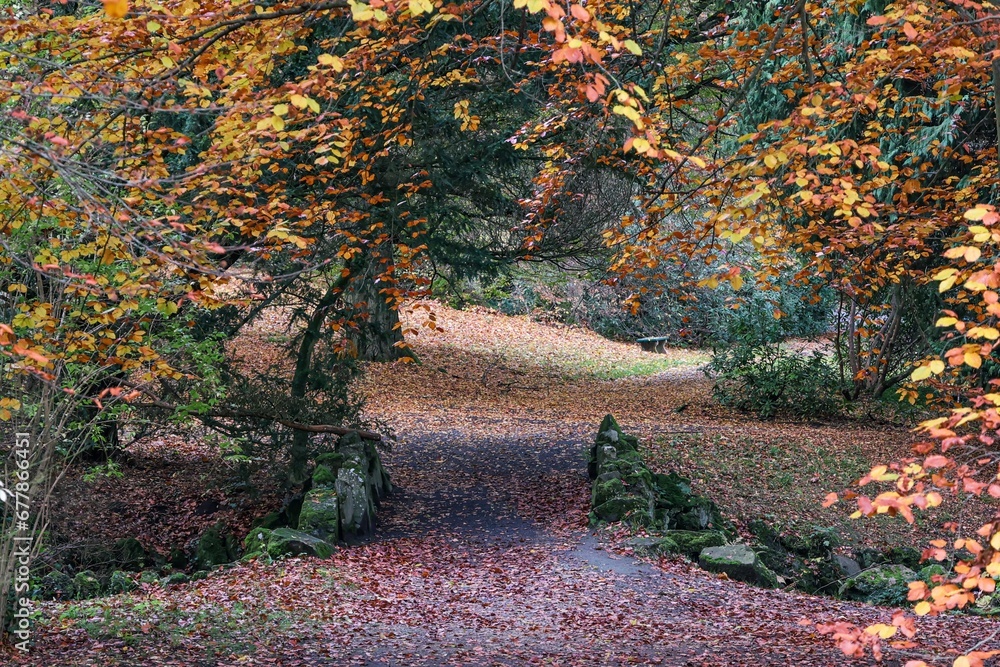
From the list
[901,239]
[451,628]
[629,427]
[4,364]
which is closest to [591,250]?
[629,427]

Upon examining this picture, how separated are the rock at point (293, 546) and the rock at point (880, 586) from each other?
16.0 ft

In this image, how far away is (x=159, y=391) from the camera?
9.30 metres

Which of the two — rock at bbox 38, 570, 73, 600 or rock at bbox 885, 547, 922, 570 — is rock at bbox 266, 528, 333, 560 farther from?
rock at bbox 885, 547, 922, 570

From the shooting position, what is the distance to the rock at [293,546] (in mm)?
7676

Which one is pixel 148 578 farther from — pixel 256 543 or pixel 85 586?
pixel 256 543

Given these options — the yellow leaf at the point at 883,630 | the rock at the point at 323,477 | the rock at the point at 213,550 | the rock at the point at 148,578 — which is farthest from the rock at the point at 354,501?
the yellow leaf at the point at 883,630

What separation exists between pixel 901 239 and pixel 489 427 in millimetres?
8355

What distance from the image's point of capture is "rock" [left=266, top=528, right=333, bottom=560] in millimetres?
7676

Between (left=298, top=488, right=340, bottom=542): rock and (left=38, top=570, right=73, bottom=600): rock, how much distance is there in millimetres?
2038

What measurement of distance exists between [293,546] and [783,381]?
10649mm

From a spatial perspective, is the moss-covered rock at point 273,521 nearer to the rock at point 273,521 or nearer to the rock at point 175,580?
the rock at point 273,521

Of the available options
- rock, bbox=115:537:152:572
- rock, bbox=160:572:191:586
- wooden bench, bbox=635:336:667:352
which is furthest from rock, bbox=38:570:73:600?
Result: wooden bench, bbox=635:336:667:352

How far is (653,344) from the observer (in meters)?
27.0

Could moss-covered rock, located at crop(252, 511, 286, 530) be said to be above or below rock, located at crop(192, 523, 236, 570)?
above
